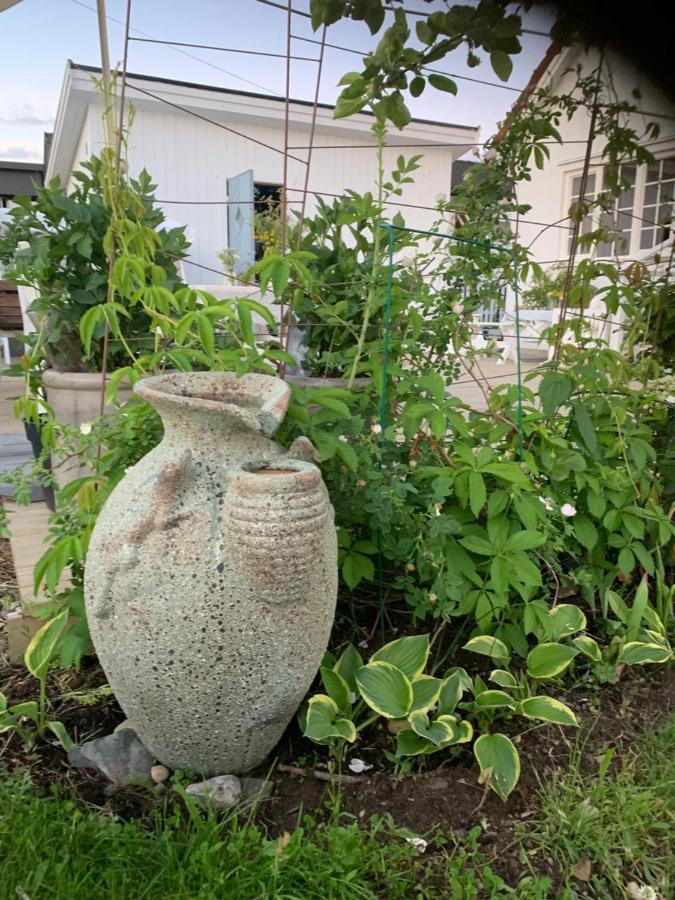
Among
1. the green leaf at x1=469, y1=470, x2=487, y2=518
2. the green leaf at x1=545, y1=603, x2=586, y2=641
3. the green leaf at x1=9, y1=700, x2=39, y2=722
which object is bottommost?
the green leaf at x1=9, y1=700, x2=39, y2=722

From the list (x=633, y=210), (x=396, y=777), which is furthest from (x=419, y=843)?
(x=633, y=210)

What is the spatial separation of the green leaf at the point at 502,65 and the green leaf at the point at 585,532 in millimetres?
1579

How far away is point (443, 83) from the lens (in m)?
1.48

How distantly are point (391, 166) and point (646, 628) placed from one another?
23.8 feet

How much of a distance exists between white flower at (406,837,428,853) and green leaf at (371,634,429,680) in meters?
0.41

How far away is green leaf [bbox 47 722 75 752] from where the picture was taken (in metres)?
1.78

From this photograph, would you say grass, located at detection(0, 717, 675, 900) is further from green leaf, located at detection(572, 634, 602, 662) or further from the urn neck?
the urn neck

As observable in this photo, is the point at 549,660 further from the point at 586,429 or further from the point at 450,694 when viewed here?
the point at 586,429

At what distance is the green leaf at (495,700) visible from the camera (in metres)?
1.84

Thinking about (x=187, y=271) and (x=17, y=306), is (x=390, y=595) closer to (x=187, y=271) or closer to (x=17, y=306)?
(x=187, y=271)

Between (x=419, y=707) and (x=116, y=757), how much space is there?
78 centimetres

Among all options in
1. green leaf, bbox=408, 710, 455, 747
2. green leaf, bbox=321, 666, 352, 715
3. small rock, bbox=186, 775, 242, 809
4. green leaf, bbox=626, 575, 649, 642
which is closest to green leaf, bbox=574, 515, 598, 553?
green leaf, bbox=626, 575, 649, 642

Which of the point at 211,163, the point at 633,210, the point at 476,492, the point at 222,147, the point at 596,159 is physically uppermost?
the point at 222,147

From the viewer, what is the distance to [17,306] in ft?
36.3
